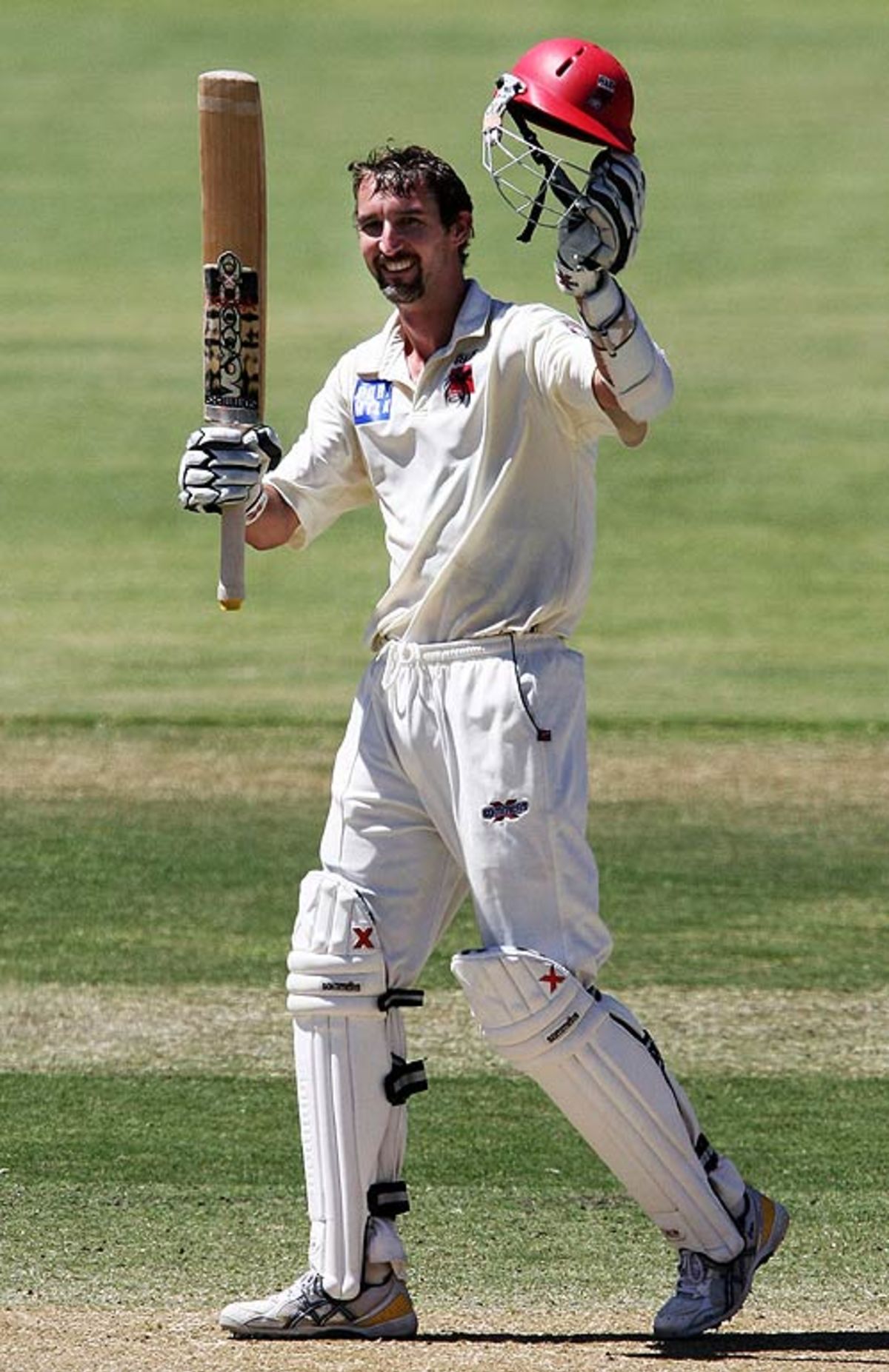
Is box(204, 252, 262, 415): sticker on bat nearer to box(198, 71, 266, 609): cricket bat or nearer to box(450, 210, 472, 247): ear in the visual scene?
box(198, 71, 266, 609): cricket bat

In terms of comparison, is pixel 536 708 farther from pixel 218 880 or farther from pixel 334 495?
pixel 218 880

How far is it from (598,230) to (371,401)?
0.68 meters

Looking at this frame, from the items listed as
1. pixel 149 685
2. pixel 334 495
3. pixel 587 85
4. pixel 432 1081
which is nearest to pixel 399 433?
pixel 334 495

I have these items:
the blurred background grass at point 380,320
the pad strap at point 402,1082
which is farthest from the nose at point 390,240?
the blurred background grass at point 380,320

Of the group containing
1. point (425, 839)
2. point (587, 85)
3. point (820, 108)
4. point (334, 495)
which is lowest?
point (425, 839)

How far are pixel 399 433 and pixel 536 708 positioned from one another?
55 centimetres

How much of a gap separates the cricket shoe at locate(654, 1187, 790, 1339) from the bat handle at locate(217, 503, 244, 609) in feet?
4.57

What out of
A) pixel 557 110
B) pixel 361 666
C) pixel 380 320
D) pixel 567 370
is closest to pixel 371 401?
pixel 567 370

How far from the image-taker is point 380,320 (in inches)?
942

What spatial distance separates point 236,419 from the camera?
16.2 feet

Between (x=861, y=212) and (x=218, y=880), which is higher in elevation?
(x=861, y=212)

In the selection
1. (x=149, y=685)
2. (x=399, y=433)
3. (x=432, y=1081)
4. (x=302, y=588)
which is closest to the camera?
(x=399, y=433)

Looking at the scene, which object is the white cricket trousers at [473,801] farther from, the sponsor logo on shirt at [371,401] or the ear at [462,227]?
the ear at [462,227]

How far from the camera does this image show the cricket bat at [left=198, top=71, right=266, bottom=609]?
4938 mm
